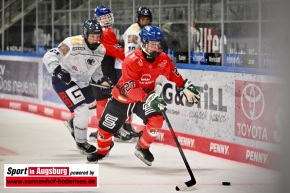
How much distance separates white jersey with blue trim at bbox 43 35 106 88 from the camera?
762 centimetres

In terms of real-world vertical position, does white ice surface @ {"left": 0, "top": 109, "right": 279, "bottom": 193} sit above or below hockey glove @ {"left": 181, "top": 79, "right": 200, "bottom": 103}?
below

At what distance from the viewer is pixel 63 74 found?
23.8 feet

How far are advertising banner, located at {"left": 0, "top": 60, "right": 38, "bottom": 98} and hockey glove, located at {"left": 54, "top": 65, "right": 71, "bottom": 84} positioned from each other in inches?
229

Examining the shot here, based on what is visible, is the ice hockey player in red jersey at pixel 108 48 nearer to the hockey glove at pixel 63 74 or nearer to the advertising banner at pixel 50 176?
the hockey glove at pixel 63 74

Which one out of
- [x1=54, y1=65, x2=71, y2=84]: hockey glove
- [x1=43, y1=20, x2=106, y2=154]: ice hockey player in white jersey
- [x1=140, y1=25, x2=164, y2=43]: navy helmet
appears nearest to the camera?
[x1=140, y1=25, x2=164, y2=43]: navy helmet

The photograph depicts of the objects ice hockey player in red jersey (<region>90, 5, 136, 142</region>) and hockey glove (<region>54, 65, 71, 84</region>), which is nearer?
hockey glove (<region>54, 65, 71, 84</region>)

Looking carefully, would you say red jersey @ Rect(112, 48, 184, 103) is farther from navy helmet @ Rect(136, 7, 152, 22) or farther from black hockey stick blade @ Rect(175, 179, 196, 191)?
navy helmet @ Rect(136, 7, 152, 22)

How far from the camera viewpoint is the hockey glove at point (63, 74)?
23.8 ft

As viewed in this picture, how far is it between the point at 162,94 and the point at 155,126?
103 inches

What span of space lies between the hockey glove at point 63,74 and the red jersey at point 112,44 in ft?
6.00

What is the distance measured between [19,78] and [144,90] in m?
7.50

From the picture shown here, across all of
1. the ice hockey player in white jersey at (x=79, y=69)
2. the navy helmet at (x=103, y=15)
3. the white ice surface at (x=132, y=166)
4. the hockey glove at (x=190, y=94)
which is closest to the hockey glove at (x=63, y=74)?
the ice hockey player in white jersey at (x=79, y=69)

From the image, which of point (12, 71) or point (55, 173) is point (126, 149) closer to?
point (55, 173)

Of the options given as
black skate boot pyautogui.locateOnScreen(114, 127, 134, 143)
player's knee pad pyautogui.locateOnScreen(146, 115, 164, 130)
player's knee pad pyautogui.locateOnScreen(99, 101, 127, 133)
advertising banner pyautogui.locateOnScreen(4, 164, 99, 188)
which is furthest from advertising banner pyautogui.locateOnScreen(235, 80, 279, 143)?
black skate boot pyautogui.locateOnScreen(114, 127, 134, 143)
